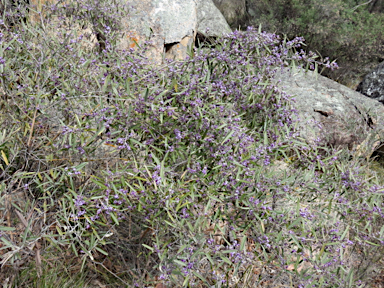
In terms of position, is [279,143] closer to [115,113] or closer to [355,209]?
[355,209]

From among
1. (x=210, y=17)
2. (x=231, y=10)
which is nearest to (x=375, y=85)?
(x=210, y=17)

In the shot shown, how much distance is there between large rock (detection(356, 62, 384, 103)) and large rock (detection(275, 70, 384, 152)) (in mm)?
791

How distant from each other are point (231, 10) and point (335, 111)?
4.21m

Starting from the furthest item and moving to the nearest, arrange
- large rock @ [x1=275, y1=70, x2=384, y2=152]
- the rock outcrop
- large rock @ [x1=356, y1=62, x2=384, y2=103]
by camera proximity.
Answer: large rock @ [x1=356, y1=62, x2=384, y2=103] < large rock @ [x1=275, y1=70, x2=384, y2=152] < the rock outcrop

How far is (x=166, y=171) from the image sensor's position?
2.03m

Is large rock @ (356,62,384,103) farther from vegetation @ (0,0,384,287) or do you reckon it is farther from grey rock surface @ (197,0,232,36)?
vegetation @ (0,0,384,287)

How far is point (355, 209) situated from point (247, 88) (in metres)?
1.00

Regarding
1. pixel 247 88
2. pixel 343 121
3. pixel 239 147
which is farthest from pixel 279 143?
pixel 343 121

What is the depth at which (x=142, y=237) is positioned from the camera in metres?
2.38

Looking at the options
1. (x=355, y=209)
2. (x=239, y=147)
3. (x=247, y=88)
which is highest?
(x=247, y=88)

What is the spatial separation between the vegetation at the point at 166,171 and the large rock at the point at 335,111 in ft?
6.55

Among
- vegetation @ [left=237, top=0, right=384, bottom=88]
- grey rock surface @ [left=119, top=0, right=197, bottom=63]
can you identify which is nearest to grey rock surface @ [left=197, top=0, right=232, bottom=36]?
vegetation @ [left=237, top=0, right=384, bottom=88]

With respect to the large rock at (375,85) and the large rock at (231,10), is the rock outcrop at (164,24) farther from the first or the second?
the large rock at (231,10)

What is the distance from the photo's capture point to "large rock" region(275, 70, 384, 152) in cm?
439
